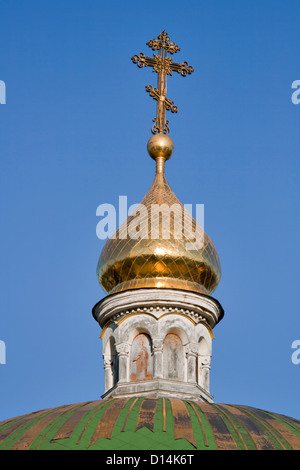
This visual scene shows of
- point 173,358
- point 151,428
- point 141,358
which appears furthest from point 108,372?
point 151,428

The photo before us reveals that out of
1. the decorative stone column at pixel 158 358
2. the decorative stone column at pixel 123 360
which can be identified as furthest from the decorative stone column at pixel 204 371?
the decorative stone column at pixel 123 360

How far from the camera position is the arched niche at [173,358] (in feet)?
88.8

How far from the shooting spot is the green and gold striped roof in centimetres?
2183

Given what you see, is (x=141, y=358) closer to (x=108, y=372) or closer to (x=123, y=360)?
(x=123, y=360)

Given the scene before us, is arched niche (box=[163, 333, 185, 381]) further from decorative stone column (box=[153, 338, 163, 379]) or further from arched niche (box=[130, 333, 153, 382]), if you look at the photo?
arched niche (box=[130, 333, 153, 382])

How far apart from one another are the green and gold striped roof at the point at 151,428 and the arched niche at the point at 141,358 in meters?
3.14

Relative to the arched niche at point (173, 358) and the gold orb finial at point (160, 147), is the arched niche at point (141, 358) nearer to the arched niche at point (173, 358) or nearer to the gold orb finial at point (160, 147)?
the arched niche at point (173, 358)

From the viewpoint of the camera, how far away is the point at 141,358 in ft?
89.7

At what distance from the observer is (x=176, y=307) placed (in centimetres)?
2766

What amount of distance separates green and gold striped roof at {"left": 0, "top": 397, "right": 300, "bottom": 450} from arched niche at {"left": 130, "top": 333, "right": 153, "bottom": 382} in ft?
10.3

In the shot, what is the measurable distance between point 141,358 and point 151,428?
5.15m
